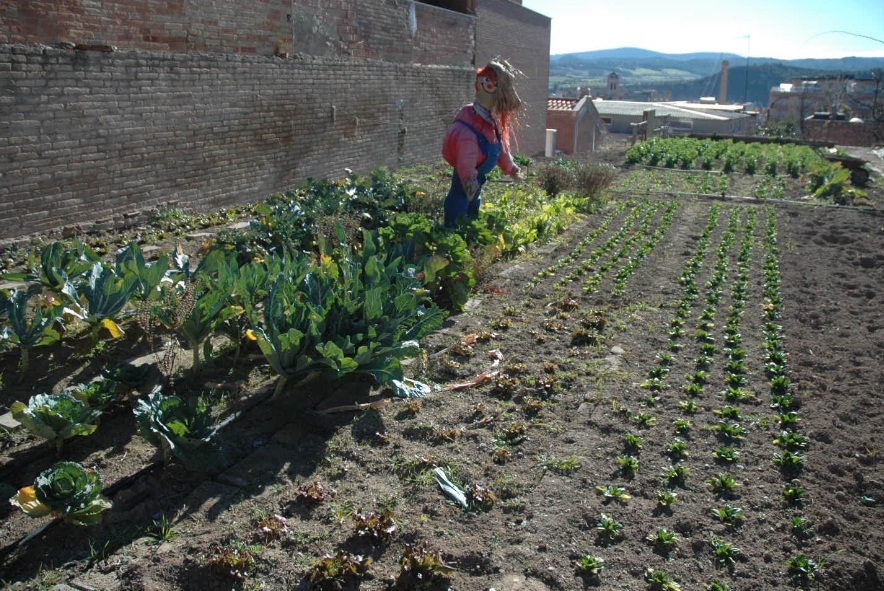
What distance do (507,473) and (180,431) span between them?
1.51 metres

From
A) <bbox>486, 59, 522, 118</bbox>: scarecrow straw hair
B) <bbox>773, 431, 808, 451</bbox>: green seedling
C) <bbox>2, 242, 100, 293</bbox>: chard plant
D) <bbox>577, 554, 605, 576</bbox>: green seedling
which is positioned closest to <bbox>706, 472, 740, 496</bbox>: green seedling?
<bbox>773, 431, 808, 451</bbox>: green seedling

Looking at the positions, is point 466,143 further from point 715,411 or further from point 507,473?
point 507,473

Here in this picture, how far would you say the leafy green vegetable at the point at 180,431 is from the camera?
3.08 m

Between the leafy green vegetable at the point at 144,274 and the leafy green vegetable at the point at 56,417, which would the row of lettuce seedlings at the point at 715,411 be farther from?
the leafy green vegetable at the point at 144,274

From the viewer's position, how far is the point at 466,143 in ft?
21.5

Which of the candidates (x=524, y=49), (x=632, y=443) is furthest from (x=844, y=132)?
(x=632, y=443)

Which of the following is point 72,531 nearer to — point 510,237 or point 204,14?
point 510,237

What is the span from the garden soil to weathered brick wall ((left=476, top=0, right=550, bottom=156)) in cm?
1492

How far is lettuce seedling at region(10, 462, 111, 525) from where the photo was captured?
2.69 m

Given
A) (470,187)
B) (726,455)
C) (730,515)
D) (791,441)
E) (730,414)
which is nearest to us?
(730,515)

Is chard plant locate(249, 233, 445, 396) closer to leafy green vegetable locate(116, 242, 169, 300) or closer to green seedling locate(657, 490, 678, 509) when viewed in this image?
leafy green vegetable locate(116, 242, 169, 300)

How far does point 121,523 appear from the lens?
2891 millimetres

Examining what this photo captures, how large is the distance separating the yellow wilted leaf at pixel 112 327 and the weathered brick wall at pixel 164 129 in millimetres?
3525

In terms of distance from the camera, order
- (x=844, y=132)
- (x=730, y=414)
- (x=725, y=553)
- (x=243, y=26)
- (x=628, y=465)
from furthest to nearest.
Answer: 1. (x=844, y=132)
2. (x=243, y=26)
3. (x=730, y=414)
4. (x=628, y=465)
5. (x=725, y=553)
